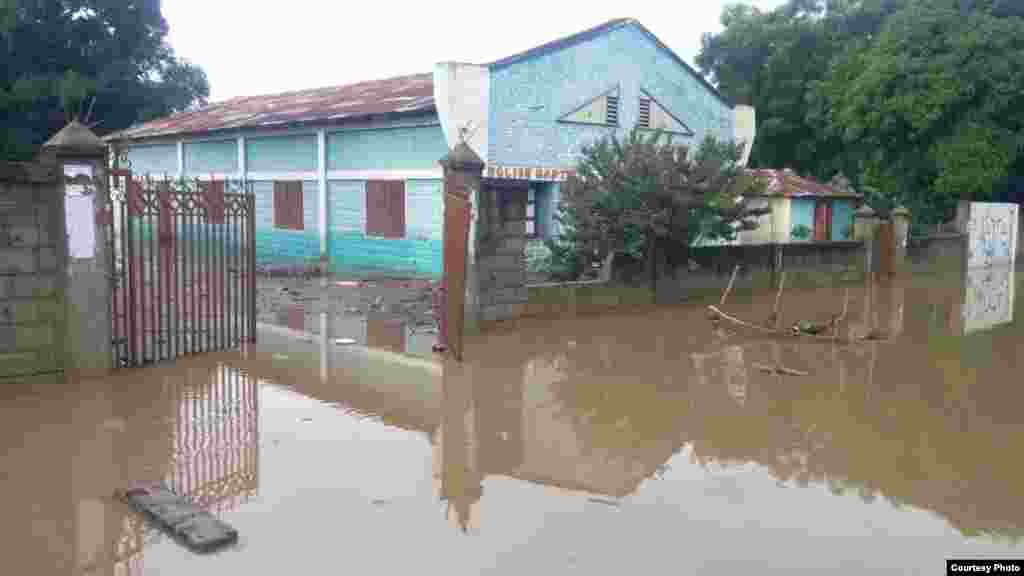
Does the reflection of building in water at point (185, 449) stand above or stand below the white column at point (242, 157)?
below

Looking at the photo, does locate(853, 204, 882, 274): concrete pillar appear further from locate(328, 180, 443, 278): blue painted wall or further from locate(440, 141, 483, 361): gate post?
locate(440, 141, 483, 361): gate post

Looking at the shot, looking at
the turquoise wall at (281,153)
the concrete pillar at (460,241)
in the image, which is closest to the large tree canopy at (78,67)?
the turquoise wall at (281,153)

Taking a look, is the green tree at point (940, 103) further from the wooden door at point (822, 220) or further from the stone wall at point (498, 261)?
the stone wall at point (498, 261)

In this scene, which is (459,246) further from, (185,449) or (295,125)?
(295,125)

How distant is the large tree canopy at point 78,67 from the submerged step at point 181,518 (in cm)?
2939

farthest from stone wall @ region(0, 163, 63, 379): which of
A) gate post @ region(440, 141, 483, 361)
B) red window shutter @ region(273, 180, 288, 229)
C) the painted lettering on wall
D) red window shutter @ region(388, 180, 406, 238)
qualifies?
red window shutter @ region(273, 180, 288, 229)

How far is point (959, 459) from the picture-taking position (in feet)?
22.4

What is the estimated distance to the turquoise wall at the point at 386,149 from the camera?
18541 mm

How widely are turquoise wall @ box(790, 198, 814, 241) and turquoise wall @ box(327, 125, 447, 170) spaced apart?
14.6 m

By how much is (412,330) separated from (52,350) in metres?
4.99

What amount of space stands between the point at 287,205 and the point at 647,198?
436 inches

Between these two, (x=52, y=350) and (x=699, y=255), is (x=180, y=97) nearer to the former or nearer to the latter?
(x=699, y=255)

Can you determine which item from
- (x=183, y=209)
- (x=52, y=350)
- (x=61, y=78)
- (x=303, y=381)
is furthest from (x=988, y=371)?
(x=61, y=78)

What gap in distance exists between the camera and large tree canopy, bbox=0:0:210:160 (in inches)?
1267
